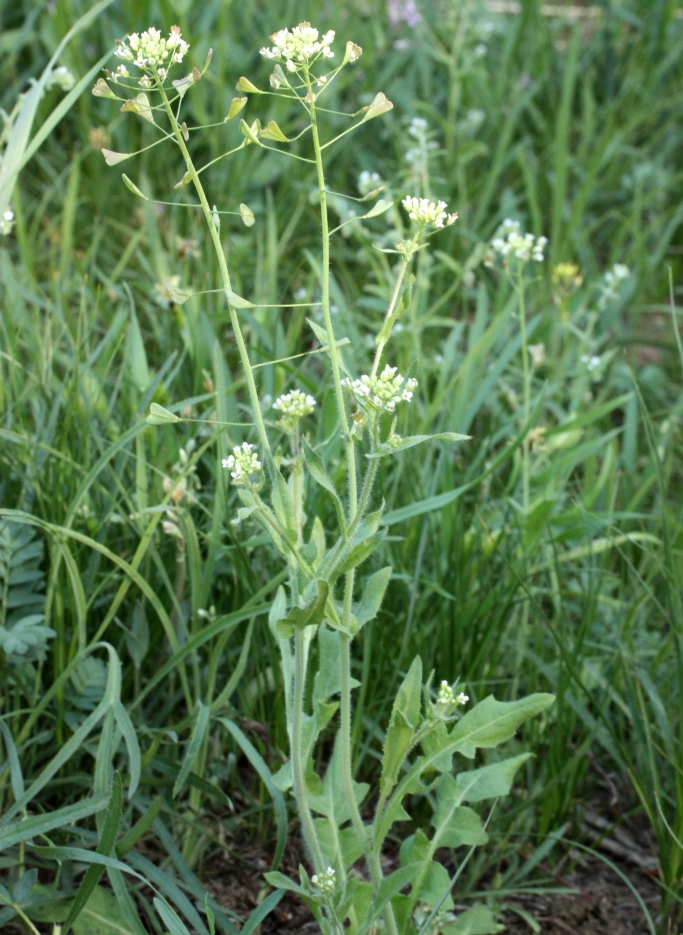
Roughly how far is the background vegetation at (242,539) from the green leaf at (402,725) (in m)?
0.28

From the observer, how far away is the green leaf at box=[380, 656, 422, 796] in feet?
4.37

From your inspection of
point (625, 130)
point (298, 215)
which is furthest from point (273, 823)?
point (625, 130)

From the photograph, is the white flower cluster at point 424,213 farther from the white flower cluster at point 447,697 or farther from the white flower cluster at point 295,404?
the white flower cluster at point 447,697

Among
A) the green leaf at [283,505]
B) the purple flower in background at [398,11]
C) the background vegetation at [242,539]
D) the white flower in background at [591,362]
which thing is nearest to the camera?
the green leaf at [283,505]

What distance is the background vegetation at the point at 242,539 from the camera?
1661 millimetres

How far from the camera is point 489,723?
55.8 inches

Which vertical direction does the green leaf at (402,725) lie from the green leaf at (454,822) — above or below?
above

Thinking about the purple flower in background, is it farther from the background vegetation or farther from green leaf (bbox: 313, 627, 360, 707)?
green leaf (bbox: 313, 627, 360, 707)

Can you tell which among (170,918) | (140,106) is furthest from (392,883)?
(140,106)

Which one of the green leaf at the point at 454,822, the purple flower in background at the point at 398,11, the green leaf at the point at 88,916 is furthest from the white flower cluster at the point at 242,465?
the purple flower in background at the point at 398,11

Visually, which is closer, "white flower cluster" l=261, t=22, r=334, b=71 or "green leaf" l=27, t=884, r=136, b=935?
"white flower cluster" l=261, t=22, r=334, b=71

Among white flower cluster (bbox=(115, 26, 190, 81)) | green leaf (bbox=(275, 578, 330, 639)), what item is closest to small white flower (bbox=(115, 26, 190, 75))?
white flower cluster (bbox=(115, 26, 190, 81))

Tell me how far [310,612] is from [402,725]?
0.24 meters

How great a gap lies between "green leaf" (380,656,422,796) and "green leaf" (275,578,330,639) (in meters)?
0.18
